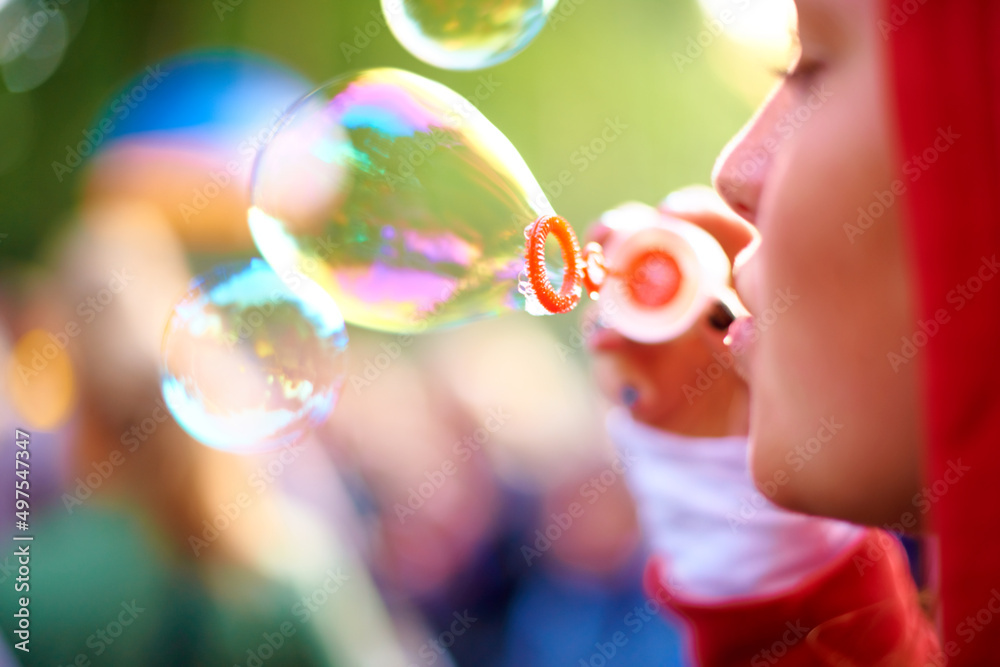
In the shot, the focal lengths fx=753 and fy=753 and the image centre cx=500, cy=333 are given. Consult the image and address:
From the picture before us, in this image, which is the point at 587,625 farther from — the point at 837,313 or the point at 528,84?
the point at 528,84

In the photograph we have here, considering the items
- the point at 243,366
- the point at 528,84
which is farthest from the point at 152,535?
the point at 528,84

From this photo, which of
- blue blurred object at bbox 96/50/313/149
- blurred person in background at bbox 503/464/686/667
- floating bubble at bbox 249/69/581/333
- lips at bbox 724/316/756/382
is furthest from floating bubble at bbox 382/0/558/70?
blue blurred object at bbox 96/50/313/149

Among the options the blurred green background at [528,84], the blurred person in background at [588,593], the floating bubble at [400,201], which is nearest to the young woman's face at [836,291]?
the floating bubble at [400,201]

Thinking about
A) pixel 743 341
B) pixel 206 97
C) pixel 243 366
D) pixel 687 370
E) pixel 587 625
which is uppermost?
pixel 743 341

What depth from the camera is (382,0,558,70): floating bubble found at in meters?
0.79

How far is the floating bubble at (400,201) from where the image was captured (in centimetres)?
64

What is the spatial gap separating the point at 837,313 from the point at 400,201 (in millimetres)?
360

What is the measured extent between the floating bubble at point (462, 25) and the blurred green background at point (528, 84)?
51.2 inches

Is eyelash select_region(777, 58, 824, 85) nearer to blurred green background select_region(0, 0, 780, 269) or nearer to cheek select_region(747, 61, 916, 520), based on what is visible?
cheek select_region(747, 61, 916, 520)

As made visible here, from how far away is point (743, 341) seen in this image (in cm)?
56

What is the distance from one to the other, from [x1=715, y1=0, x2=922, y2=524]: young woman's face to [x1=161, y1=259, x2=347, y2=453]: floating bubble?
593 millimetres

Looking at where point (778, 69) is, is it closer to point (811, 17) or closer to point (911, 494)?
point (811, 17)

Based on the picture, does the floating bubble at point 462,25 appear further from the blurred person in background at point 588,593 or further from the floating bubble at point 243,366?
the blurred person in background at point 588,593

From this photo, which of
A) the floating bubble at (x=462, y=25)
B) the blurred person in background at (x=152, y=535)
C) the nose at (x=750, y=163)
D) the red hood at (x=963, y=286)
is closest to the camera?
the red hood at (x=963, y=286)
